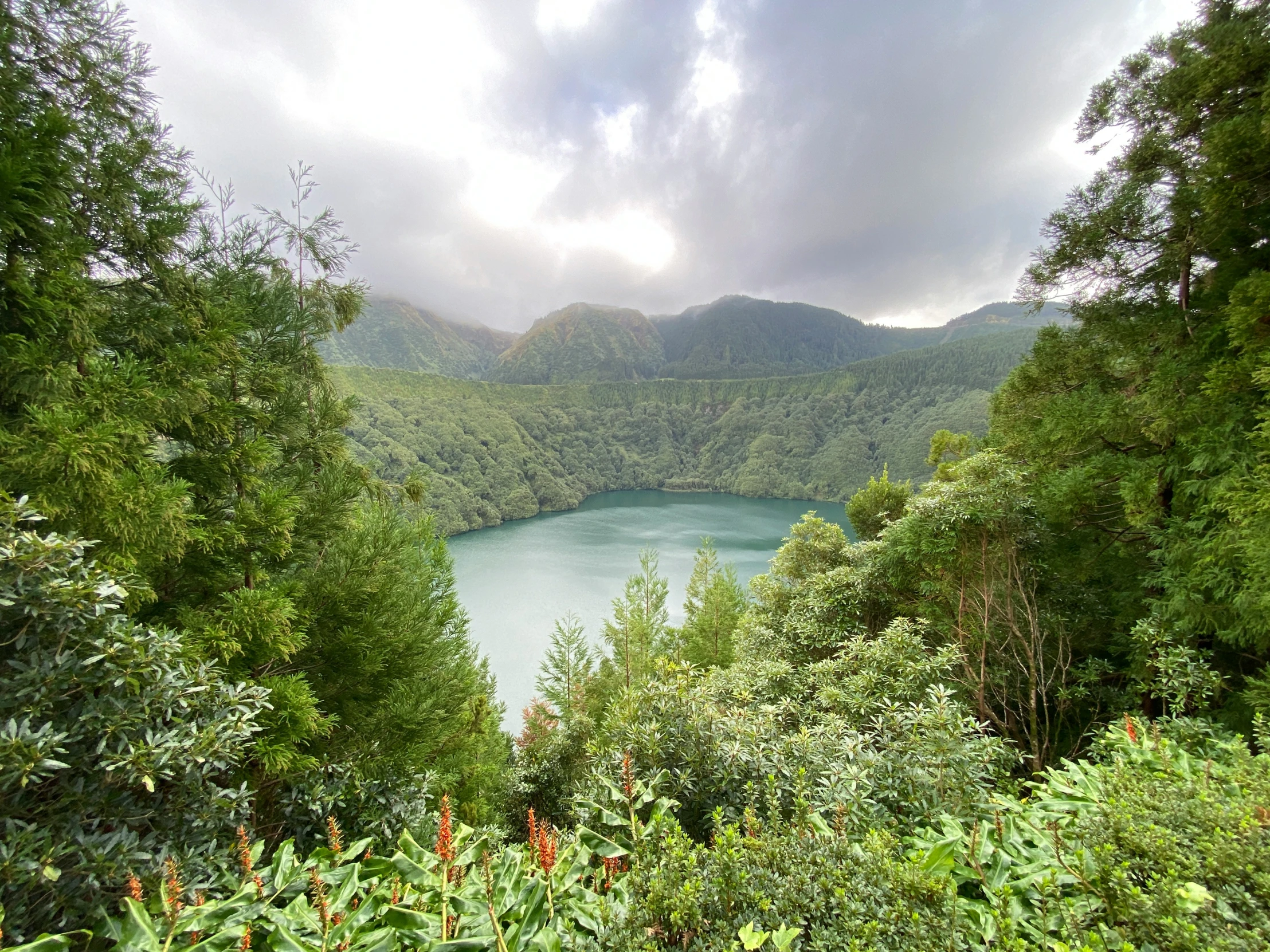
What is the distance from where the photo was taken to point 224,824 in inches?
86.0

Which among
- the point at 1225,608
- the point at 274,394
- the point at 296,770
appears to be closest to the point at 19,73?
the point at 274,394

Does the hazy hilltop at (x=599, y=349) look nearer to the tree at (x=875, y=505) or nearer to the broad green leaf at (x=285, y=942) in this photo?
the tree at (x=875, y=505)

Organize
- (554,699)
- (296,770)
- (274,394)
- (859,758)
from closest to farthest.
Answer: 1. (859,758)
2. (296,770)
3. (274,394)
4. (554,699)

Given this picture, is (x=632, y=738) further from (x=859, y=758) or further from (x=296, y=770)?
(x=296, y=770)

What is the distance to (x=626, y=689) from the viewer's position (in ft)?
13.6

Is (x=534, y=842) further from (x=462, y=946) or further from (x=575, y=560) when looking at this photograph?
(x=575, y=560)

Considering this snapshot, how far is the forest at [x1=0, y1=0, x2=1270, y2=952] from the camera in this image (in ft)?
5.03

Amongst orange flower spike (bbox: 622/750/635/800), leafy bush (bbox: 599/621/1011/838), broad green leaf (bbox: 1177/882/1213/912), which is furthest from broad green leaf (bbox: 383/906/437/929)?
broad green leaf (bbox: 1177/882/1213/912)

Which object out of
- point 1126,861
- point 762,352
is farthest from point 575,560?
point 762,352

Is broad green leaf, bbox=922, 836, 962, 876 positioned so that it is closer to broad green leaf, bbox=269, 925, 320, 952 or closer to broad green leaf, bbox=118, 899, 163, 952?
broad green leaf, bbox=269, 925, 320, 952

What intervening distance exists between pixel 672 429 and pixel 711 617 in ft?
291

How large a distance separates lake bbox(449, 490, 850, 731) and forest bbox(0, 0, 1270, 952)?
50.6ft

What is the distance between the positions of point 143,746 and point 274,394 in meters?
2.53

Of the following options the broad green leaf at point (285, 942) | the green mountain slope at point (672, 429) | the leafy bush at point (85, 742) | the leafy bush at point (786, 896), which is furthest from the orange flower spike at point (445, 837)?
the green mountain slope at point (672, 429)
